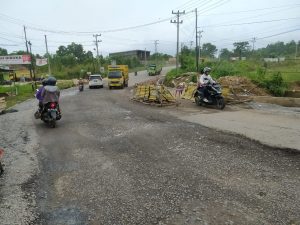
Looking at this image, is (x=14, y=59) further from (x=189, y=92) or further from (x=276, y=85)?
(x=276, y=85)

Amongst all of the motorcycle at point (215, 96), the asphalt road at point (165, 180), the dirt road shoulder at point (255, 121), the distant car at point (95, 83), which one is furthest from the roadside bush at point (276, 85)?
the distant car at point (95, 83)

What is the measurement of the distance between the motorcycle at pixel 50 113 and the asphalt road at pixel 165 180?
5.68 ft

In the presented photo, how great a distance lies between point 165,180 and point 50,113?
6889mm

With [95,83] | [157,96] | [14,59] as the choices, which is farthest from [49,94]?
[95,83]

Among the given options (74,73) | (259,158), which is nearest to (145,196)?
(259,158)

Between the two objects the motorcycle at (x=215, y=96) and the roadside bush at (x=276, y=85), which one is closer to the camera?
the motorcycle at (x=215, y=96)

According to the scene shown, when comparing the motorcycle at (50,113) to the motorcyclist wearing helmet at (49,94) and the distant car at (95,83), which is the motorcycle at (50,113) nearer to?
the motorcyclist wearing helmet at (49,94)

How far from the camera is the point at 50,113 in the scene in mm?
11742

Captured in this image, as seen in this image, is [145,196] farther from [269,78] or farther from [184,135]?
[269,78]

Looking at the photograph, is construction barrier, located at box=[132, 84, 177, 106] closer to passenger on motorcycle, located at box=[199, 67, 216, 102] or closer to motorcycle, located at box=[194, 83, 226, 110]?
motorcycle, located at box=[194, 83, 226, 110]

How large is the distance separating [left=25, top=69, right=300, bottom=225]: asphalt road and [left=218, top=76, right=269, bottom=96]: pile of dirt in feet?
31.6

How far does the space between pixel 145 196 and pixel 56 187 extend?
1652mm

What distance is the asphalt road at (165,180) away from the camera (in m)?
4.77

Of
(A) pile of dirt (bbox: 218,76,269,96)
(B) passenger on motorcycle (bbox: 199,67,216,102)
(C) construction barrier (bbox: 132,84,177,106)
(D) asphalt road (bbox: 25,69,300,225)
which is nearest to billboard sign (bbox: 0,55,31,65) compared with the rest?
(C) construction barrier (bbox: 132,84,177,106)
